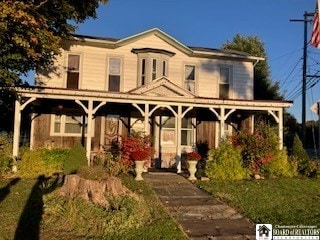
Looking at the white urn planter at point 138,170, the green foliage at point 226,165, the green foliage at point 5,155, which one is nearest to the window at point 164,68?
the green foliage at point 226,165

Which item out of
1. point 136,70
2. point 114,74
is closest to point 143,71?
point 136,70

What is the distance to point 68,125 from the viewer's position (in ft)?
62.4

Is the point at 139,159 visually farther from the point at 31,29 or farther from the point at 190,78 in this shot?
the point at 190,78

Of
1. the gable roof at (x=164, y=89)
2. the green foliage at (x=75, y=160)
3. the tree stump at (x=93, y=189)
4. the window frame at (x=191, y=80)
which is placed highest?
the window frame at (x=191, y=80)

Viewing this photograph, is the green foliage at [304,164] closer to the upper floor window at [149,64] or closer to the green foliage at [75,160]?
the upper floor window at [149,64]

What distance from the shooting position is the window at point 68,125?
18.8 m

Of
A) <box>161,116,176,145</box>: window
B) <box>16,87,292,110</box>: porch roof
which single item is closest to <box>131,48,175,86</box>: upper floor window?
<box>161,116,176,145</box>: window

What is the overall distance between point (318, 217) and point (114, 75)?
13.0 meters

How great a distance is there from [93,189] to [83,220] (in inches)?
51.8

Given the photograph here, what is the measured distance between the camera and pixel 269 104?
1797 cm

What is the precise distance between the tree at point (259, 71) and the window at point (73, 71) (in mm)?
21965

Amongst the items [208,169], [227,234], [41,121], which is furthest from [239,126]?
[227,234]

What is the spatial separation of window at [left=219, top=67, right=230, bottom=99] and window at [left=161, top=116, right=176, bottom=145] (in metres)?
3.25

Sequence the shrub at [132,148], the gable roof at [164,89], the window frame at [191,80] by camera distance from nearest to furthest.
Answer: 1. the shrub at [132,148]
2. the gable roof at [164,89]
3. the window frame at [191,80]
